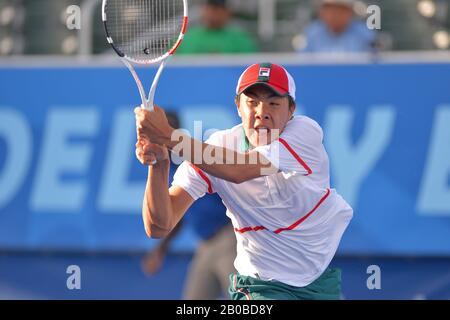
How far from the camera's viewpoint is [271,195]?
5.80m

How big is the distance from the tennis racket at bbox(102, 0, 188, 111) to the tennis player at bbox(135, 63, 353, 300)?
15.7 inches

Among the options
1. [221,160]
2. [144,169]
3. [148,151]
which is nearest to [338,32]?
[144,169]

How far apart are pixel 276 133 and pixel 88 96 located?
14.3ft

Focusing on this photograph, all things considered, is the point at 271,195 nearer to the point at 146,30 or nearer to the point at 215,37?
the point at 146,30

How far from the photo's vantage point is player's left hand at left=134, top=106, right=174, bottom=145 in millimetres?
5102

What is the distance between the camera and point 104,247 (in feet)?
31.6

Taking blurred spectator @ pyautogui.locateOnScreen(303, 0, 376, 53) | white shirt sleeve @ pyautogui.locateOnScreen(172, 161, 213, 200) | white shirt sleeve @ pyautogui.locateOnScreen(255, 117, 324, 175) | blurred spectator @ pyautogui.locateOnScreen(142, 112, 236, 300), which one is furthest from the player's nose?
blurred spectator @ pyautogui.locateOnScreen(303, 0, 376, 53)

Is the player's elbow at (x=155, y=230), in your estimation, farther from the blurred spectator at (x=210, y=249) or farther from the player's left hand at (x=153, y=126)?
the blurred spectator at (x=210, y=249)

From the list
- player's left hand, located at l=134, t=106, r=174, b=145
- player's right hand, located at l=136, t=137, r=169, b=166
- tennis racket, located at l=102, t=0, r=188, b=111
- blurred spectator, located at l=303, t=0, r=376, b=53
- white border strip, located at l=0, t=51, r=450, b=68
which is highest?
blurred spectator, located at l=303, t=0, r=376, b=53

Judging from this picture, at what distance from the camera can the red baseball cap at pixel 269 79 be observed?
18.6 feet

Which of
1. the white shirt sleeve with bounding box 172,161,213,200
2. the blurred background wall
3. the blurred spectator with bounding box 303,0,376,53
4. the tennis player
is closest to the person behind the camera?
the tennis player

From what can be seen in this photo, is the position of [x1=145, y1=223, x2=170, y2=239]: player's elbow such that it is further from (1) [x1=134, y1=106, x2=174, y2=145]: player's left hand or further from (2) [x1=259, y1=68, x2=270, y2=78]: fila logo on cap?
(2) [x1=259, y1=68, x2=270, y2=78]: fila logo on cap

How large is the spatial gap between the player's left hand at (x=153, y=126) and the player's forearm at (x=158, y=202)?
0.32 m
